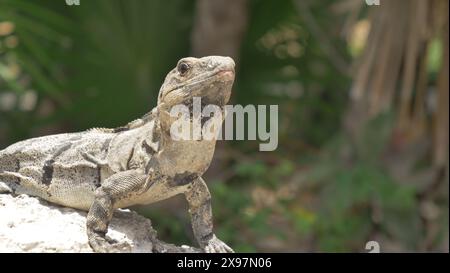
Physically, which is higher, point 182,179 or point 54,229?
point 182,179

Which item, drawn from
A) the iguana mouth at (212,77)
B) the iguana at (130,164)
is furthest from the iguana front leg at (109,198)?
the iguana mouth at (212,77)

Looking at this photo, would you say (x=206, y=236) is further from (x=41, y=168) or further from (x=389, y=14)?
(x=389, y=14)

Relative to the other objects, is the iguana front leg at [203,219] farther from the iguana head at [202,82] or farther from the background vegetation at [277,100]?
the background vegetation at [277,100]

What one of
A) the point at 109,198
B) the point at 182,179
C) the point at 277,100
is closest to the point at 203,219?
the point at 182,179

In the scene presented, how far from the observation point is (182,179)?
2949 millimetres

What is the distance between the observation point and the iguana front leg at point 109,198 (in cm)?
289

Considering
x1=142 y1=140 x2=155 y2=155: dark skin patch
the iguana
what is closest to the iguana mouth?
the iguana

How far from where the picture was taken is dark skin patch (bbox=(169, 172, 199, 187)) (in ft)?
9.61

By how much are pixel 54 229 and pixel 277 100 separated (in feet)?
13.1

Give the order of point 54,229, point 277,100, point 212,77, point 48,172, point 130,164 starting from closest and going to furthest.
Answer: point 212,77 < point 54,229 < point 130,164 < point 48,172 < point 277,100

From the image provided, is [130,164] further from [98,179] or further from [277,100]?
[277,100]

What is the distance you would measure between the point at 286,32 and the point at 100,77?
5.89 ft

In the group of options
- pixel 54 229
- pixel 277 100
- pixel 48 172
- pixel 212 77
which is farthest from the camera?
pixel 277 100

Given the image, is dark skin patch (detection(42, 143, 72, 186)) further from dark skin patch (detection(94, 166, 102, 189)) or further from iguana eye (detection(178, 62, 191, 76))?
iguana eye (detection(178, 62, 191, 76))
